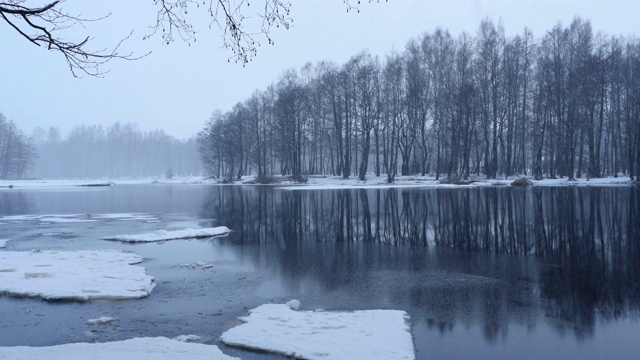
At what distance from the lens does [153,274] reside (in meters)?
10.4

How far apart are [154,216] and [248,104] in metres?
61.1

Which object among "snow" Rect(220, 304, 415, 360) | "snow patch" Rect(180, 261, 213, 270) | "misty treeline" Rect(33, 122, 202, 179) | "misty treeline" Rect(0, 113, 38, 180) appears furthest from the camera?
"misty treeline" Rect(33, 122, 202, 179)

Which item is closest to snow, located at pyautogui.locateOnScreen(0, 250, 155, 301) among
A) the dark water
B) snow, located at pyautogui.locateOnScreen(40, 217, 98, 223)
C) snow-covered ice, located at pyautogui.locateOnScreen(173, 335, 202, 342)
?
the dark water

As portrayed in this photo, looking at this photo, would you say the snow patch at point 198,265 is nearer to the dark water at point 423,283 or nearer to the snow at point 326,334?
the dark water at point 423,283

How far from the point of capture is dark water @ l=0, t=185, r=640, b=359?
617 centimetres

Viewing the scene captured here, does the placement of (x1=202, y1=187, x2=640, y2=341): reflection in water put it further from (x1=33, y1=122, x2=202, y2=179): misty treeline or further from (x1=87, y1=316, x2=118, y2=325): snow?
(x1=33, y1=122, x2=202, y2=179): misty treeline

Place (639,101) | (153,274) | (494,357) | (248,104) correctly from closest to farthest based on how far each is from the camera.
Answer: (494,357) < (153,274) < (639,101) < (248,104)

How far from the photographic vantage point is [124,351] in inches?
221

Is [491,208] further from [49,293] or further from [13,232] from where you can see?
[13,232]

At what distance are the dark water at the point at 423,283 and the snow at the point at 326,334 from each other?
26 centimetres

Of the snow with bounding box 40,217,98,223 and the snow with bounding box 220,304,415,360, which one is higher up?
the snow with bounding box 40,217,98,223

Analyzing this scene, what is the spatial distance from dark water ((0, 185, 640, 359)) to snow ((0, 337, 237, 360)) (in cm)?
41

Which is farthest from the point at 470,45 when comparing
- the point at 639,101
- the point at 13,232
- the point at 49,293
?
the point at 49,293

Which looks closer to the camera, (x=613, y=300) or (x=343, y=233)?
A: (x=613, y=300)
